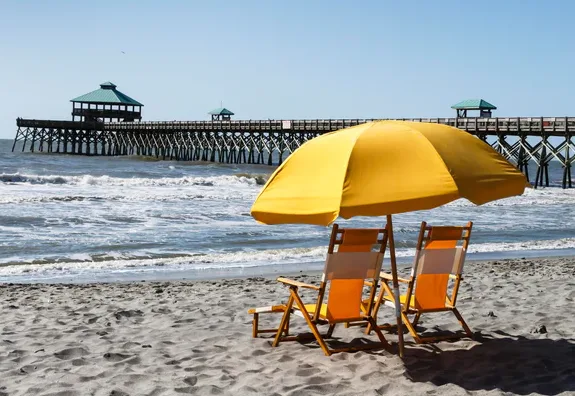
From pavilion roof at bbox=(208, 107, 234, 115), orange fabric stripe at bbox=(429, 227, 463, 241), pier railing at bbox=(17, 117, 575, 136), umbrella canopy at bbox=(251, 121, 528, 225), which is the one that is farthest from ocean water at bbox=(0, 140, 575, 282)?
pavilion roof at bbox=(208, 107, 234, 115)

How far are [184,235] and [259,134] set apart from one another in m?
30.2

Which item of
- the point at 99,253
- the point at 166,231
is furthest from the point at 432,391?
the point at 166,231

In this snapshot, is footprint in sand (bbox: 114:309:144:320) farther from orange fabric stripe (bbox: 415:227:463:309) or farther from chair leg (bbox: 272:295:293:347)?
orange fabric stripe (bbox: 415:227:463:309)

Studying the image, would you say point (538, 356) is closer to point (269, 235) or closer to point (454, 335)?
point (454, 335)

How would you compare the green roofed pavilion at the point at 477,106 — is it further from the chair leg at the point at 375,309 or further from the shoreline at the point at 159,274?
the chair leg at the point at 375,309

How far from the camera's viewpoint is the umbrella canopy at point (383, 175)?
3.93 meters

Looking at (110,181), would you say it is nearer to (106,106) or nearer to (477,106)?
(477,106)

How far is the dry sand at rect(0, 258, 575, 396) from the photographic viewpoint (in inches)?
169

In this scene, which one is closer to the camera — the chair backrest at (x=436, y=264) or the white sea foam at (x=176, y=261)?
the chair backrest at (x=436, y=264)

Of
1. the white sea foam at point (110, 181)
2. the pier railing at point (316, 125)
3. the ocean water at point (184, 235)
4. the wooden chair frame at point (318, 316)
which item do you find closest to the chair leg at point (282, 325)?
the wooden chair frame at point (318, 316)

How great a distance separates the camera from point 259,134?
43219 mm

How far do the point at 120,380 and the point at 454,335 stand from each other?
217cm

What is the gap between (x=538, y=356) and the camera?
484 centimetres

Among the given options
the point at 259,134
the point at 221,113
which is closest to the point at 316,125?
the point at 259,134
